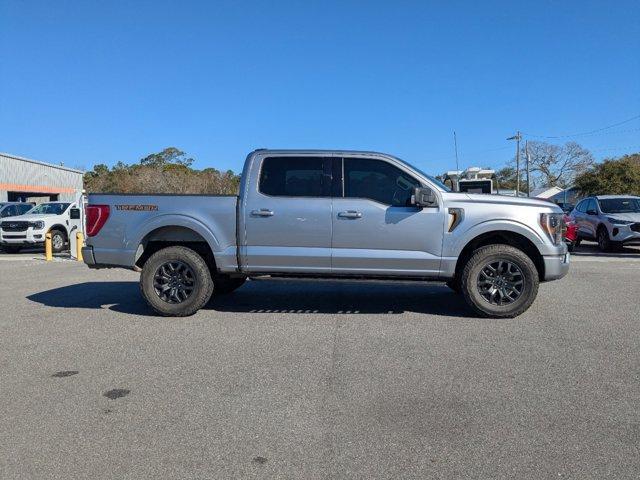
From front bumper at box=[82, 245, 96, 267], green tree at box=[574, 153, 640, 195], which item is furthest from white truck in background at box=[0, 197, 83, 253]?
green tree at box=[574, 153, 640, 195]

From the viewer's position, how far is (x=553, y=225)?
6.46 metres

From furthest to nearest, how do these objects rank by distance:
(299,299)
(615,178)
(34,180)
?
(34,180)
(615,178)
(299,299)

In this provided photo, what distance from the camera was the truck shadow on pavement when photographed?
7.05 meters

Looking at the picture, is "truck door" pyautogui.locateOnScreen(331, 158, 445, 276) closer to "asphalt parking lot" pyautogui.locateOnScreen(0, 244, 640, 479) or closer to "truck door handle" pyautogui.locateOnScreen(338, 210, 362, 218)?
"truck door handle" pyautogui.locateOnScreen(338, 210, 362, 218)

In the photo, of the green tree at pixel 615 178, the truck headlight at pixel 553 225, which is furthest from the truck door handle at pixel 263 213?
the green tree at pixel 615 178

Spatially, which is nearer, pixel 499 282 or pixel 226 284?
pixel 499 282

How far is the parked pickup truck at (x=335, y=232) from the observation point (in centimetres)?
639

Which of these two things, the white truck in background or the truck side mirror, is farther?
the white truck in background

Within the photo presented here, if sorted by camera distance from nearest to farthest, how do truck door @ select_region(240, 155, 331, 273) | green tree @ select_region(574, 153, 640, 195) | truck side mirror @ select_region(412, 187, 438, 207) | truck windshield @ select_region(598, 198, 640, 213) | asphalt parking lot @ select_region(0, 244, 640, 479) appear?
asphalt parking lot @ select_region(0, 244, 640, 479)
truck side mirror @ select_region(412, 187, 438, 207)
truck door @ select_region(240, 155, 331, 273)
truck windshield @ select_region(598, 198, 640, 213)
green tree @ select_region(574, 153, 640, 195)

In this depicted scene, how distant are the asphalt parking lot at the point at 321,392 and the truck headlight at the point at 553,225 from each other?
3.34 feet

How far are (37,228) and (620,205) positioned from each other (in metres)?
18.1

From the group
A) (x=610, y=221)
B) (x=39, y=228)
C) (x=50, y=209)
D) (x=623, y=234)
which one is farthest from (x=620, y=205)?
(x=50, y=209)

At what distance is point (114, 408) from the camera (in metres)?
3.88

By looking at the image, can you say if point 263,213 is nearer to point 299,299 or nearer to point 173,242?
point 173,242
